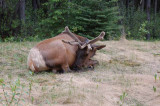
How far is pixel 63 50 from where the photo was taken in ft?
18.8

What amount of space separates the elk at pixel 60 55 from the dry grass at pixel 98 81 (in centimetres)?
27

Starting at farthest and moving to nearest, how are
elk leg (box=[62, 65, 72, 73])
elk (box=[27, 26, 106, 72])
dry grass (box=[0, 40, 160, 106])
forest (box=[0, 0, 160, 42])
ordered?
forest (box=[0, 0, 160, 42]), elk leg (box=[62, 65, 72, 73]), elk (box=[27, 26, 106, 72]), dry grass (box=[0, 40, 160, 106])

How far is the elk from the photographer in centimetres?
560

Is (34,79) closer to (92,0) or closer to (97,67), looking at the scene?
(97,67)

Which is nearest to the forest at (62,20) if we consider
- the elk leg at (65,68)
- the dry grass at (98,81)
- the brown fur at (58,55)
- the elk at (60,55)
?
the dry grass at (98,81)

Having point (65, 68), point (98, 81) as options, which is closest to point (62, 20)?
point (65, 68)

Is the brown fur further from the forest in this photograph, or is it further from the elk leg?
the forest

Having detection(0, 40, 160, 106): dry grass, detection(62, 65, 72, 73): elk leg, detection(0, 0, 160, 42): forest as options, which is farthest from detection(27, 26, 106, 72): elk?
detection(0, 0, 160, 42): forest

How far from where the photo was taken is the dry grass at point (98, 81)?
378 centimetres

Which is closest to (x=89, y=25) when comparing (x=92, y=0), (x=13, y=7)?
(x=92, y=0)

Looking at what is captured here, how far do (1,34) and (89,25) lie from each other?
4.78 m

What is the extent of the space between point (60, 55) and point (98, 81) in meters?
1.26

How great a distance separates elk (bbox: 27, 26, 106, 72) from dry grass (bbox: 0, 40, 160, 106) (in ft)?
0.88

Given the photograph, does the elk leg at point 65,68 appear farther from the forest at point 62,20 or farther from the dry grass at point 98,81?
the forest at point 62,20
